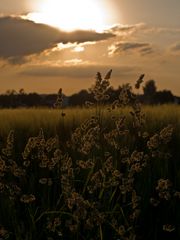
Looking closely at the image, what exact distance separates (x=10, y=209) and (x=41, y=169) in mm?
1459

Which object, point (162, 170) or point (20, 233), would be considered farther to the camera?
point (162, 170)

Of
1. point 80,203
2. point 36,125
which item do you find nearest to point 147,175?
point 80,203

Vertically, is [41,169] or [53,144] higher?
[53,144]

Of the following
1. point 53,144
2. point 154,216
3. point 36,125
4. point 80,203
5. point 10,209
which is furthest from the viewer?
point 36,125

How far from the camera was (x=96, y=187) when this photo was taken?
9.24 ft

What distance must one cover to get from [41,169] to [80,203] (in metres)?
2.37

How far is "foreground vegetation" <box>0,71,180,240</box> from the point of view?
9.23 feet

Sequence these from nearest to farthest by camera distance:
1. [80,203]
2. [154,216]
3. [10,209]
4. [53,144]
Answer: [80,203]
[53,144]
[10,209]
[154,216]

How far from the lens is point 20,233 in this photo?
324 cm

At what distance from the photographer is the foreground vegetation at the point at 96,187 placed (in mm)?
2812

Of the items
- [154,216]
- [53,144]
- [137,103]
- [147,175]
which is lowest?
[154,216]

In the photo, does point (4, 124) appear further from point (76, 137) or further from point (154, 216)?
point (76, 137)

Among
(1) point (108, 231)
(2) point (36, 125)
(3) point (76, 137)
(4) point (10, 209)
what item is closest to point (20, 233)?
(4) point (10, 209)

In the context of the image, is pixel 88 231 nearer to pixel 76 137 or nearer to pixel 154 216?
pixel 76 137
